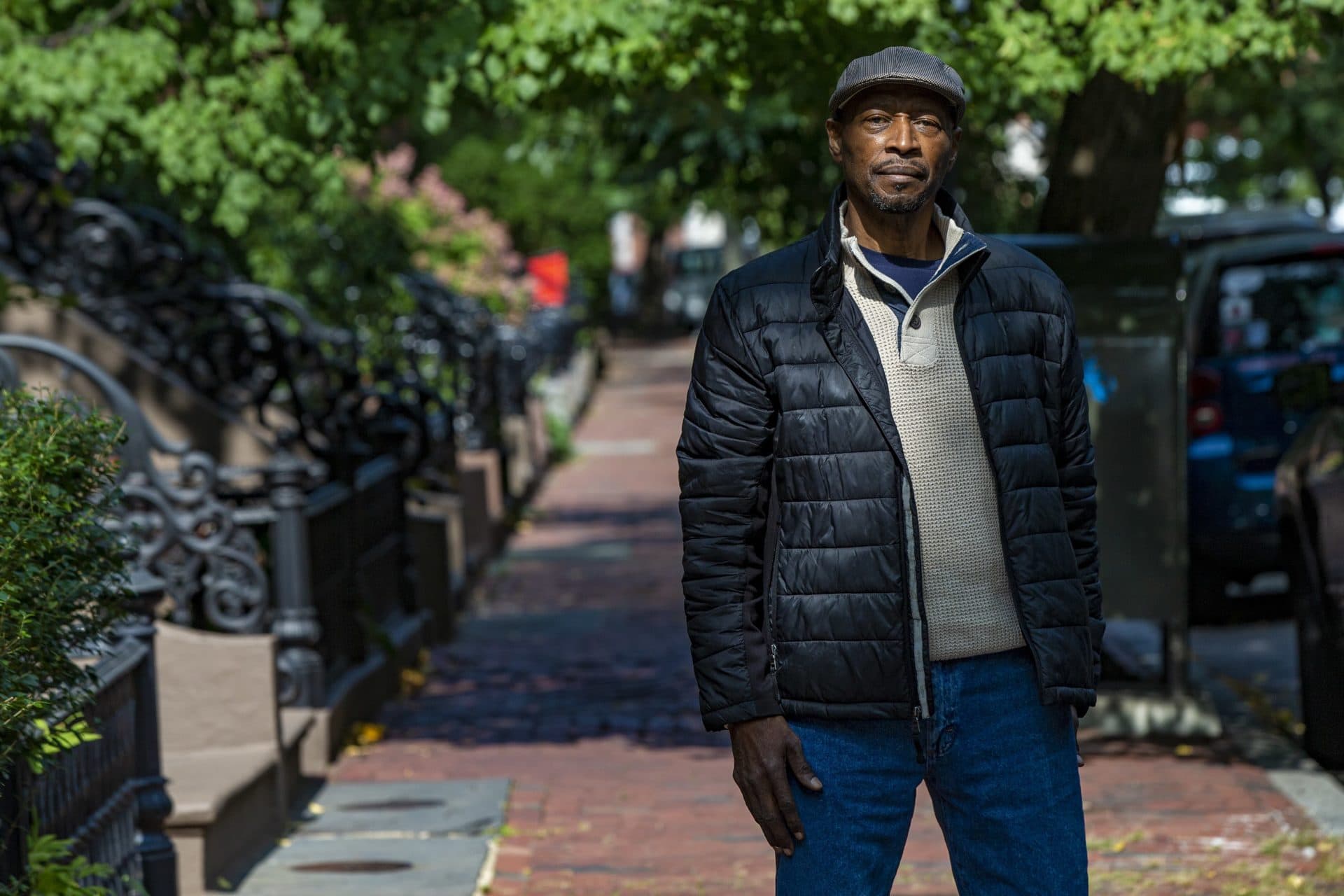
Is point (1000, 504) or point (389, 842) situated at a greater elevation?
point (1000, 504)

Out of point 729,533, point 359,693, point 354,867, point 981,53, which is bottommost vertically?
point 354,867

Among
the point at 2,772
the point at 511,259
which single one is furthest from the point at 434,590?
the point at 511,259

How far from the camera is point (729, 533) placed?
3.35 meters

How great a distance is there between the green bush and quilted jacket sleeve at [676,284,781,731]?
3.78ft

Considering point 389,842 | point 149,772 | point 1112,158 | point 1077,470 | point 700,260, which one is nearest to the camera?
point 1077,470

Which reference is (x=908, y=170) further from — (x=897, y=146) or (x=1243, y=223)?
(x=1243, y=223)

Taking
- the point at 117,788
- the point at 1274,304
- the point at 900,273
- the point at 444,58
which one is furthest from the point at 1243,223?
the point at 900,273

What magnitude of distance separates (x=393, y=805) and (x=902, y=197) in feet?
14.3

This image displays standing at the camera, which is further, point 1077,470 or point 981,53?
point 981,53

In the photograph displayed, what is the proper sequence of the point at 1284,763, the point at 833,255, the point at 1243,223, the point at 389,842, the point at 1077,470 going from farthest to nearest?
the point at 1243,223
the point at 1284,763
the point at 389,842
the point at 1077,470
the point at 833,255

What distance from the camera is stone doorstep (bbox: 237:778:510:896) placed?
6.09 m

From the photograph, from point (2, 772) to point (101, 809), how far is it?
4.10ft

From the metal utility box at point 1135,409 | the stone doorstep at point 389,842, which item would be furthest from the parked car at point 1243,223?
the stone doorstep at point 389,842

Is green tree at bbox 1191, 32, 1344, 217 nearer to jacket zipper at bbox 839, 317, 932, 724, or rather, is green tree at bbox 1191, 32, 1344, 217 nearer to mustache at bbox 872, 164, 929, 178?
mustache at bbox 872, 164, 929, 178
